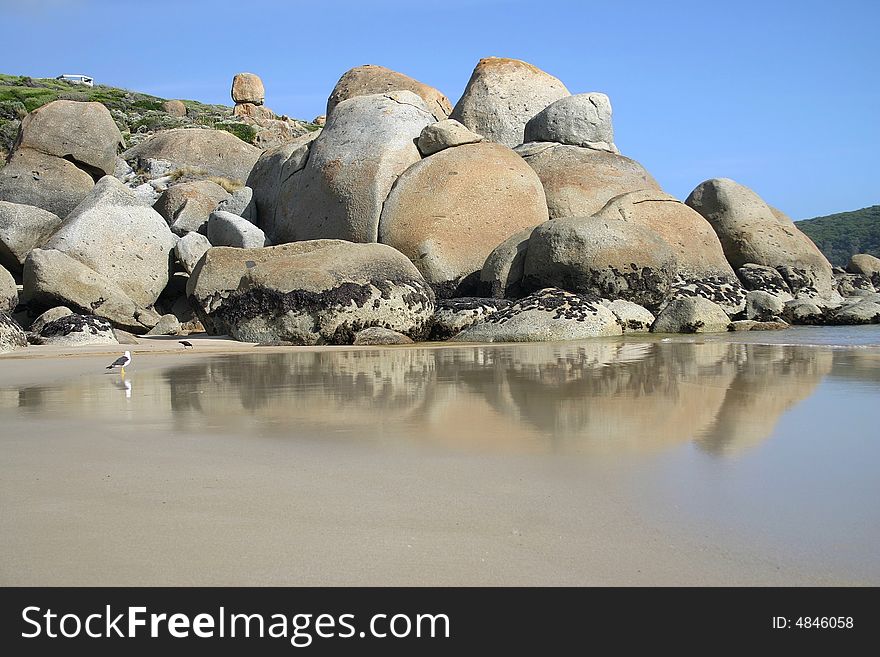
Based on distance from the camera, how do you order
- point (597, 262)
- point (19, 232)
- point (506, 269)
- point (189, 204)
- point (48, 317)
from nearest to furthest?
1. point (48, 317)
2. point (597, 262)
3. point (506, 269)
4. point (19, 232)
5. point (189, 204)

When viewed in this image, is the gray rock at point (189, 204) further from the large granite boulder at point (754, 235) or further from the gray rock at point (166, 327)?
the large granite boulder at point (754, 235)

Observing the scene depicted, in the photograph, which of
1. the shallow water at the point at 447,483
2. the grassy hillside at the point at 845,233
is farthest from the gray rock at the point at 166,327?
the grassy hillside at the point at 845,233

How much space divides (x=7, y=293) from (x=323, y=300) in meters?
4.72

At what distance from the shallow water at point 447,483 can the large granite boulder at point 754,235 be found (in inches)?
421

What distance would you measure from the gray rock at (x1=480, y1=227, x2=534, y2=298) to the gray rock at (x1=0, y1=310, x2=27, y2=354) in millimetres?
6271

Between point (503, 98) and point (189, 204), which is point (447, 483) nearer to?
point (189, 204)

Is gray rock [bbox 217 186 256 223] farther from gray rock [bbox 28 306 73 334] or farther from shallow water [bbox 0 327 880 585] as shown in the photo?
shallow water [bbox 0 327 880 585]

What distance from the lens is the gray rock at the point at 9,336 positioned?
32.3 feet

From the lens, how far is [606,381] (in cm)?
599

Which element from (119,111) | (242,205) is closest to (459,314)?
(242,205)

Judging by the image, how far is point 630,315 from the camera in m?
12.0
